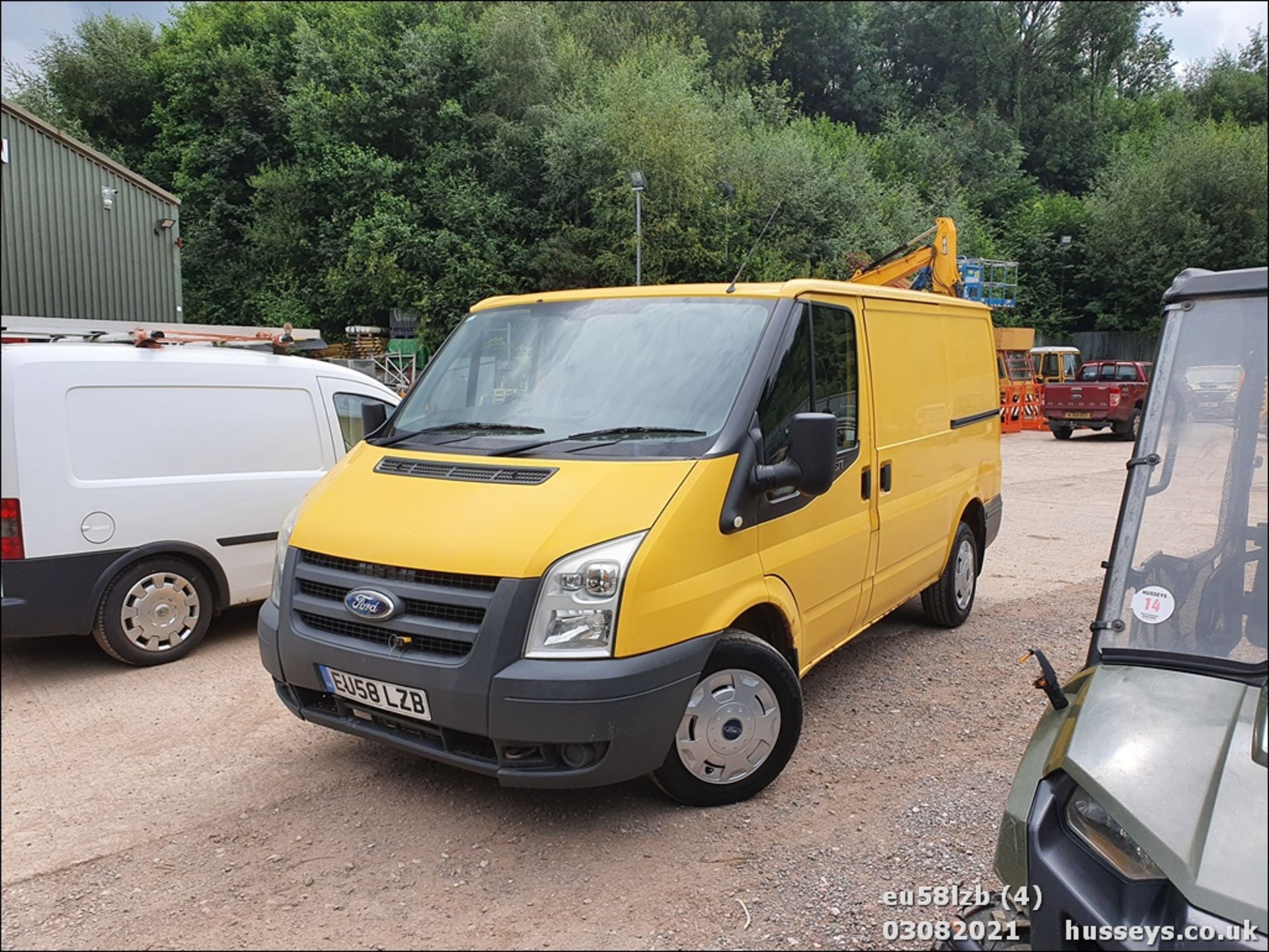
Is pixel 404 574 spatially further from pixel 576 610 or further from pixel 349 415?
pixel 349 415

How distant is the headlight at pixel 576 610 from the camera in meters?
3.10

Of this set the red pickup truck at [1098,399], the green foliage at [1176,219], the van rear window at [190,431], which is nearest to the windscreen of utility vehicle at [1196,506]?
the van rear window at [190,431]

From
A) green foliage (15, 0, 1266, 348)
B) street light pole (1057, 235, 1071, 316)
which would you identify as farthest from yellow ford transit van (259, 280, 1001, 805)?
street light pole (1057, 235, 1071, 316)

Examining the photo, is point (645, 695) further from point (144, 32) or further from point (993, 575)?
point (144, 32)

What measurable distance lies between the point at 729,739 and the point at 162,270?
1577 cm

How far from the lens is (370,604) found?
3311 mm

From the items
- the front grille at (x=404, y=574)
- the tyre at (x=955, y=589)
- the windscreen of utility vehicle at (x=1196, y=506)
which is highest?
the windscreen of utility vehicle at (x=1196, y=506)

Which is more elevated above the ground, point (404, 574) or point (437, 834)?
point (404, 574)

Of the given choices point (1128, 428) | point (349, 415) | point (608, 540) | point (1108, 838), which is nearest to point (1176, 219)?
point (1128, 428)

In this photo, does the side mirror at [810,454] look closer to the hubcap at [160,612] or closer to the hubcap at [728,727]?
the hubcap at [728,727]

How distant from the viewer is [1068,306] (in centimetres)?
3791

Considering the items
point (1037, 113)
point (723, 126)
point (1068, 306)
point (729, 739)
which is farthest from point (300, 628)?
point (1037, 113)

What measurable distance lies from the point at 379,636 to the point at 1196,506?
9.19 feet

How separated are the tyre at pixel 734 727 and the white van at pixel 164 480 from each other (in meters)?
2.77
